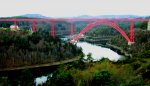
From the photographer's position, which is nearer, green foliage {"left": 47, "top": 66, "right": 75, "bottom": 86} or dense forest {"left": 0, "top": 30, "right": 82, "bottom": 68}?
green foliage {"left": 47, "top": 66, "right": 75, "bottom": 86}

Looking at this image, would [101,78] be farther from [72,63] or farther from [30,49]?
[30,49]

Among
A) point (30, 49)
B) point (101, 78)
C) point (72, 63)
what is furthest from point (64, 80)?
point (30, 49)

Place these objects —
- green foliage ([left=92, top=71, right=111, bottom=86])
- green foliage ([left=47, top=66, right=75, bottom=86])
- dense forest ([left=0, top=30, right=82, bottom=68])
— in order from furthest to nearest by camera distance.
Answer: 1. dense forest ([left=0, top=30, right=82, bottom=68])
2. green foliage ([left=47, top=66, right=75, bottom=86])
3. green foliage ([left=92, top=71, right=111, bottom=86])

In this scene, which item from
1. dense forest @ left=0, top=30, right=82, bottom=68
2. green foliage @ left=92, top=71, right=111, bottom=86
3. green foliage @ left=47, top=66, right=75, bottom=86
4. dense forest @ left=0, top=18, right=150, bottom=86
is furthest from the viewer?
dense forest @ left=0, top=30, right=82, bottom=68

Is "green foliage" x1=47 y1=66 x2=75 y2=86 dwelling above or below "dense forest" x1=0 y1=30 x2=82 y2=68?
above

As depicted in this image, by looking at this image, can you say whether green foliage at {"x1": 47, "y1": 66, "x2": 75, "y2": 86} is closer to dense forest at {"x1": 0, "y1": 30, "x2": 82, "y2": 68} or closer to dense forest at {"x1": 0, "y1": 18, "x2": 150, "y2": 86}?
dense forest at {"x1": 0, "y1": 18, "x2": 150, "y2": 86}

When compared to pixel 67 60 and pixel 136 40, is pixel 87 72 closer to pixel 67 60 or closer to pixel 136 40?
pixel 67 60

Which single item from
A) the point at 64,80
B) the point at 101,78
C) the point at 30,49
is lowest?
the point at 30,49

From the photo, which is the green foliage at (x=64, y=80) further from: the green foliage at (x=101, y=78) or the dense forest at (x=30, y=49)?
the dense forest at (x=30, y=49)

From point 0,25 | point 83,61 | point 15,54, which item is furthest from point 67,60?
point 0,25

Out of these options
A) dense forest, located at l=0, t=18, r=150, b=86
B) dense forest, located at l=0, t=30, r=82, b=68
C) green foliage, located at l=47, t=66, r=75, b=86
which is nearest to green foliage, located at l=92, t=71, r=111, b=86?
dense forest, located at l=0, t=18, r=150, b=86
